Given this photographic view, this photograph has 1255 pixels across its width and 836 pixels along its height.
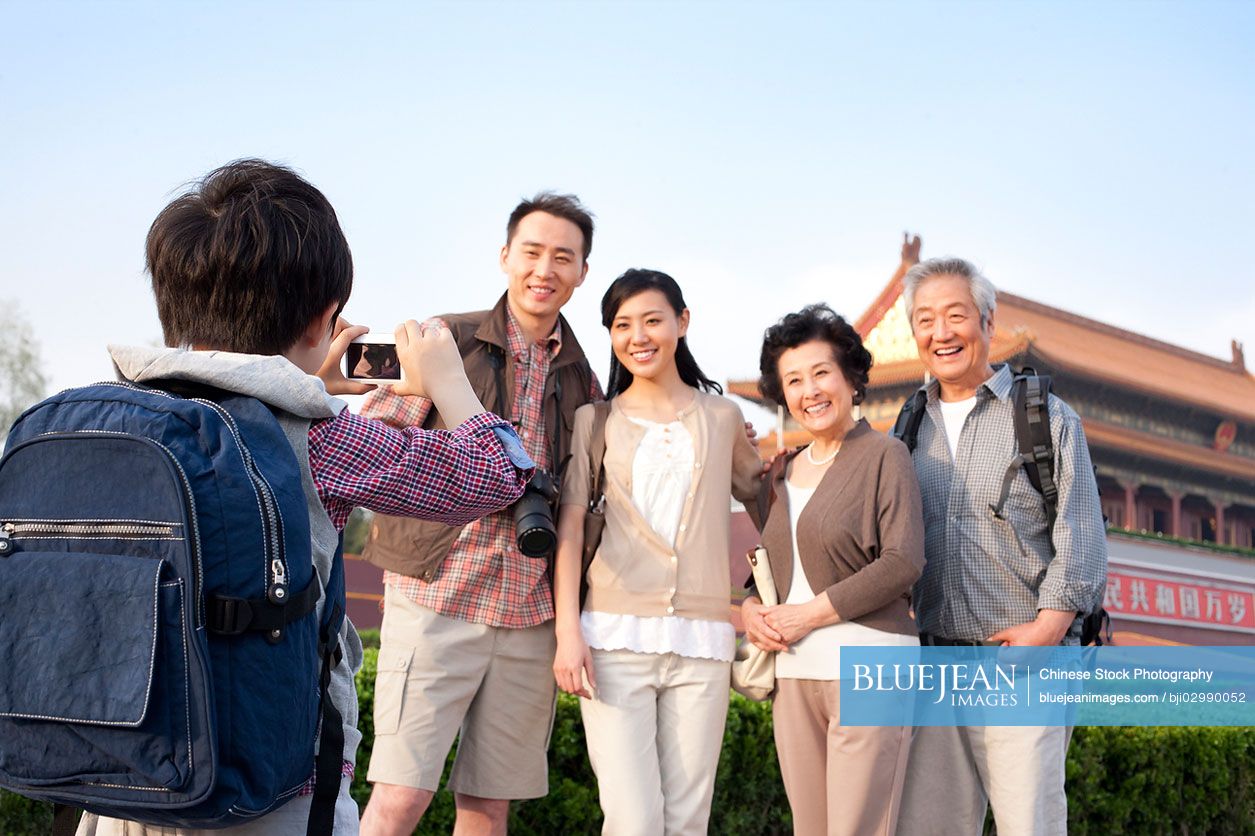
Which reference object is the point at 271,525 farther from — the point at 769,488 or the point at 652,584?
the point at 769,488

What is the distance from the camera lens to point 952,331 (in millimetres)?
3213

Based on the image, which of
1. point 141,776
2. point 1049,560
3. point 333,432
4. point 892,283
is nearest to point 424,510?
point 333,432

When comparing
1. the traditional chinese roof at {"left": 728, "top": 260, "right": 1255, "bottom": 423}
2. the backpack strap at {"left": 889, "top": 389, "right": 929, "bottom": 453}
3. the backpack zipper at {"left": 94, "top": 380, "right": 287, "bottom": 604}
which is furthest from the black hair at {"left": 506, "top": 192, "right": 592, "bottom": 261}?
the traditional chinese roof at {"left": 728, "top": 260, "right": 1255, "bottom": 423}

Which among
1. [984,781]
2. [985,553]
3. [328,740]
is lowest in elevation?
[984,781]

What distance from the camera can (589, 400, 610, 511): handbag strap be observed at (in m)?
3.15

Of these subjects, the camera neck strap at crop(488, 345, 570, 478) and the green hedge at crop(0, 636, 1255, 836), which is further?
the green hedge at crop(0, 636, 1255, 836)

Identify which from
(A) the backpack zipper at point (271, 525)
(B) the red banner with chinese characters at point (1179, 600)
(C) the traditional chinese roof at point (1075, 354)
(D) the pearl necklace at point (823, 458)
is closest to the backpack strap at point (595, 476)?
(D) the pearl necklace at point (823, 458)

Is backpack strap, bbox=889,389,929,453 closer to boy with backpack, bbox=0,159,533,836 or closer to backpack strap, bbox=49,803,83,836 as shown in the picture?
boy with backpack, bbox=0,159,533,836

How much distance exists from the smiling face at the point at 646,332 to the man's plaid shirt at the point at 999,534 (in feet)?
2.72

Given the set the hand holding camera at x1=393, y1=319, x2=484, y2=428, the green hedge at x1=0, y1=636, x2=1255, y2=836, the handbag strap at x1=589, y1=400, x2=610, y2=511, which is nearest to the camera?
the hand holding camera at x1=393, y1=319, x2=484, y2=428

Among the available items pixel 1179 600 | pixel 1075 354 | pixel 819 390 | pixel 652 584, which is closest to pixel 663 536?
pixel 652 584

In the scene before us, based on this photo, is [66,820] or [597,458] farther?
[597,458]

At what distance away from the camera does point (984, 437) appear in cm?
319

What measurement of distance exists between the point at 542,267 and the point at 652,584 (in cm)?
95
